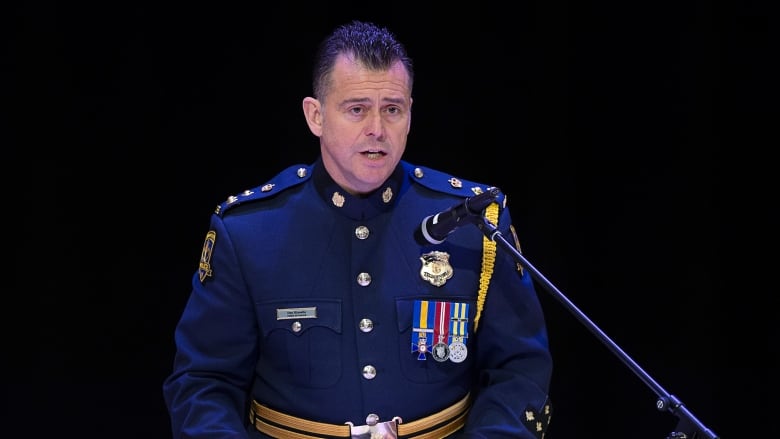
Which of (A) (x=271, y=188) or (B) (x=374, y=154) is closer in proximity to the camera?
(B) (x=374, y=154)

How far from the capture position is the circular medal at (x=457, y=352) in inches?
105

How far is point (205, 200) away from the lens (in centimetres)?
368

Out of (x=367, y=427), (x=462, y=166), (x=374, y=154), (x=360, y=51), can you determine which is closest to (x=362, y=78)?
(x=360, y=51)

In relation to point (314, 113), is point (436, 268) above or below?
below

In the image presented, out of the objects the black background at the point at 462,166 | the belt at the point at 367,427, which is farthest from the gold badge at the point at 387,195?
the black background at the point at 462,166

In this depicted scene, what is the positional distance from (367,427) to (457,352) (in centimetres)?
28

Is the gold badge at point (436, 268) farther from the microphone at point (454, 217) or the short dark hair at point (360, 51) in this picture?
the short dark hair at point (360, 51)

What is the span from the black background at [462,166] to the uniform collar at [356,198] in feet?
3.14

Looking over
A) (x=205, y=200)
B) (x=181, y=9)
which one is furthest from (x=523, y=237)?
(x=181, y=9)

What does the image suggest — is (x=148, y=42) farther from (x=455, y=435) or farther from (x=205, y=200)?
(x=455, y=435)

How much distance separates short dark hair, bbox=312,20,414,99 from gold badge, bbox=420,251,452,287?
429 millimetres

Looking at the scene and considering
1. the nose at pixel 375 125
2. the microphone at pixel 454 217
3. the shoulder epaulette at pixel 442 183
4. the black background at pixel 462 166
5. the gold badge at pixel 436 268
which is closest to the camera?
the microphone at pixel 454 217

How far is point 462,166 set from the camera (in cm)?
383

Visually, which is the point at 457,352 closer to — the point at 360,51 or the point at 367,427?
the point at 367,427
